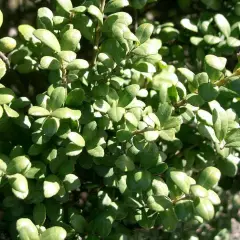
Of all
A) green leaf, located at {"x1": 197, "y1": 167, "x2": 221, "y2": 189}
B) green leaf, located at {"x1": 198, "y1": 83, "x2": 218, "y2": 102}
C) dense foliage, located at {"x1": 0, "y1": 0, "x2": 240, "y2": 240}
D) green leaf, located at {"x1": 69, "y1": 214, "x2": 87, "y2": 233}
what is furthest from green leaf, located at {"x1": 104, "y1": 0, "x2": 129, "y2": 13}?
green leaf, located at {"x1": 69, "y1": 214, "x2": 87, "y2": 233}

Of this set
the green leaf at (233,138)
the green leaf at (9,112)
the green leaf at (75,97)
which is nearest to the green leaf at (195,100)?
the green leaf at (233,138)

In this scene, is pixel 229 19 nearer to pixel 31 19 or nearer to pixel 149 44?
pixel 149 44

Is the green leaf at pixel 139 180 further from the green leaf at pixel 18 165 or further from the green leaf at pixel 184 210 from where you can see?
the green leaf at pixel 18 165

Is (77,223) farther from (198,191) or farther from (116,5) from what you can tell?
(116,5)

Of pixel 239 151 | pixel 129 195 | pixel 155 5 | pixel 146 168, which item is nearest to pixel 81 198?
pixel 129 195

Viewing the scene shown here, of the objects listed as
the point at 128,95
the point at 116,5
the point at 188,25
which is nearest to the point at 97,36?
the point at 116,5
